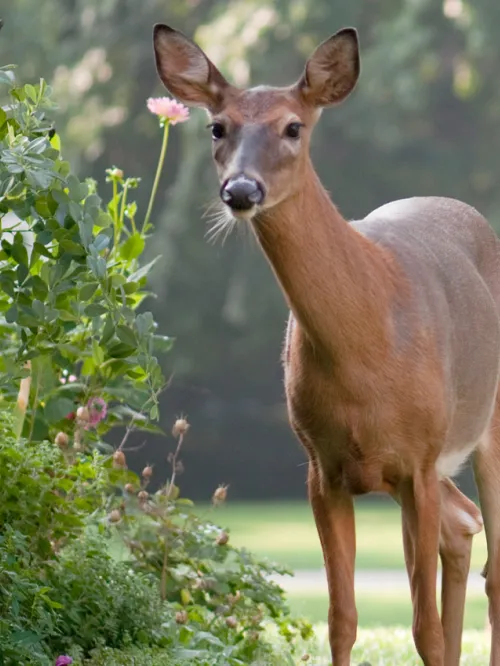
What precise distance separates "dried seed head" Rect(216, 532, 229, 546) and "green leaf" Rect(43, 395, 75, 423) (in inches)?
28.8

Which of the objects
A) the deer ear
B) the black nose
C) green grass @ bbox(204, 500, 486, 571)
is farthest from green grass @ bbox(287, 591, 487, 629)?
the black nose

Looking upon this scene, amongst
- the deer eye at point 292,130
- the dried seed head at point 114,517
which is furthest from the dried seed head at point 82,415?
the deer eye at point 292,130

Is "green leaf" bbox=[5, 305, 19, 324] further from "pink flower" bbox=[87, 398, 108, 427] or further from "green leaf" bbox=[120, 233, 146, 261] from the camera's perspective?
"green leaf" bbox=[120, 233, 146, 261]

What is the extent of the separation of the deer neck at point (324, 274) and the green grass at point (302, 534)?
838cm

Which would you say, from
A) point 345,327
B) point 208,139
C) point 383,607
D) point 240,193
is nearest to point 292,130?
point 240,193

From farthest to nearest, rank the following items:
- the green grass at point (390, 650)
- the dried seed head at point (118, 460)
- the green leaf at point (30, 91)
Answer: the green grass at point (390, 650) < the dried seed head at point (118, 460) < the green leaf at point (30, 91)

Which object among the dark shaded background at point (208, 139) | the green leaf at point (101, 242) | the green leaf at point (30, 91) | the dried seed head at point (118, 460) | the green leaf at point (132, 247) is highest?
the dark shaded background at point (208, 139)

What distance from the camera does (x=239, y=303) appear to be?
23359 mm

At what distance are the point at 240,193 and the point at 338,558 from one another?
158 cm

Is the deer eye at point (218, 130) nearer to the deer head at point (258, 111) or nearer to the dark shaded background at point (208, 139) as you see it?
the deer head at point (258, 111)

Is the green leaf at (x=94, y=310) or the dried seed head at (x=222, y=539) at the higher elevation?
the green leaf at (x=94, y=310)

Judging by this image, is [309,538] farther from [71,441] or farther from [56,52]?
[71,441]

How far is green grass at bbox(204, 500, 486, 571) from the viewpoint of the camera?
656 inches

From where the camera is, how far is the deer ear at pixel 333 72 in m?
5.70
